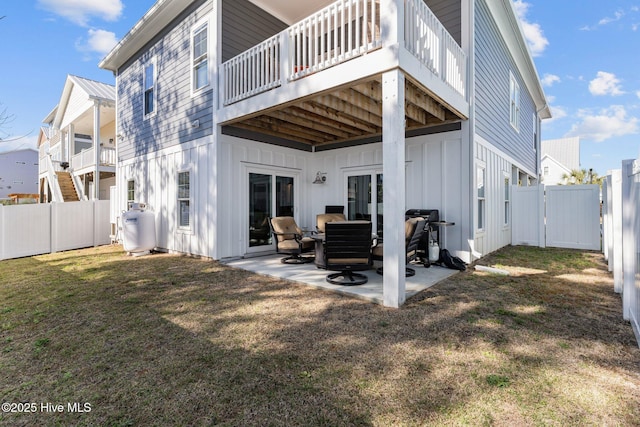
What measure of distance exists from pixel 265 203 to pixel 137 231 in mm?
3378

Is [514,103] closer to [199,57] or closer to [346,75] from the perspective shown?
[346,75]

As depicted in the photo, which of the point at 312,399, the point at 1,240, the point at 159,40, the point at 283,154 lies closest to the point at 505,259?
the point at 283,154

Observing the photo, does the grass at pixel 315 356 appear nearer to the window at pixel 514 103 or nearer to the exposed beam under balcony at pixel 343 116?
the exposed beam under balcony at pixel 343 116

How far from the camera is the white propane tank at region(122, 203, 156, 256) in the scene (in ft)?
25.5

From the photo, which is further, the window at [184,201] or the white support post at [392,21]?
the window at [184,201]

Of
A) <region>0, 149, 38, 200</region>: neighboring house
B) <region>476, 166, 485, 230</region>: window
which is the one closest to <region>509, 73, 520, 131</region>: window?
<region>476, 166, 485, 230</region>: window

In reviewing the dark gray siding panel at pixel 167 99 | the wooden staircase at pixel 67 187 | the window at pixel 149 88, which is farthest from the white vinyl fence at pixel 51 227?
the wooden staircase at pixel 67 187

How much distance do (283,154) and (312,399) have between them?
6.93m

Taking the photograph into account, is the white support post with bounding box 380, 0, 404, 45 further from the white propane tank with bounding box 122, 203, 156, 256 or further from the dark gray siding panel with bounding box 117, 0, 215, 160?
the white propane tank with bounding box 122, 203, 156, 256

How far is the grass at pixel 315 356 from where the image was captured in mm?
1954

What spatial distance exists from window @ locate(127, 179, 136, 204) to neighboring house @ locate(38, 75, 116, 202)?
9.72ft

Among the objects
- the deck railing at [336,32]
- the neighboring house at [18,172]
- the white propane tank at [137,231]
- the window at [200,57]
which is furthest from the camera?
the neighboring house at [18,172]

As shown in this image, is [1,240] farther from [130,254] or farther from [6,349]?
[6,349]

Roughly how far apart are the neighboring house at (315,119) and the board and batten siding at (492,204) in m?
0.06
